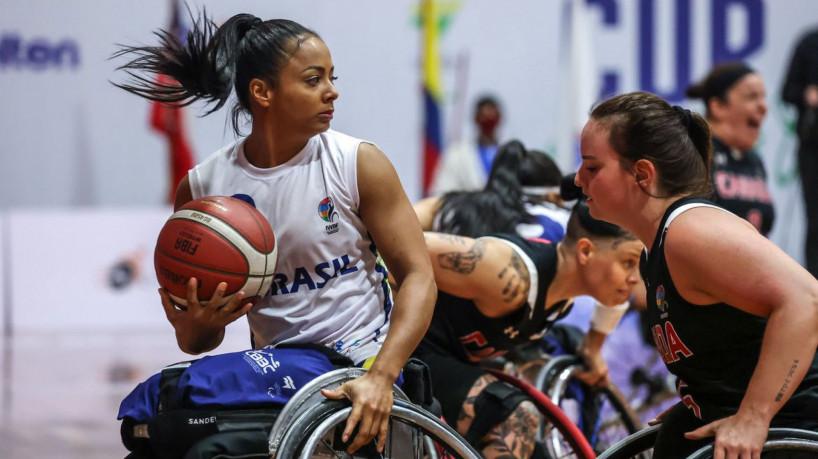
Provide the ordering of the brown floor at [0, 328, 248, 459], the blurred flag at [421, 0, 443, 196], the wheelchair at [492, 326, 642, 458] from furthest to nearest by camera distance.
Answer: the blurred flag at [421, 0, 443, 196]
the brown floor at [0, 328, 248, 459]
the wheelchair at [492, 326, 642, 458]

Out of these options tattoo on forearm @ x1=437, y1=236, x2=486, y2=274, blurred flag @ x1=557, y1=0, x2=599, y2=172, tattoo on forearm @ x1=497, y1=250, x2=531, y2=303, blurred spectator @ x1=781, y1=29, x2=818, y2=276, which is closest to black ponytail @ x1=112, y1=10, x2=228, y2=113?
tattoo on forearm @ x1=437, y1=236, x2=486, y2=274

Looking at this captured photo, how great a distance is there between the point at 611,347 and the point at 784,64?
7.67 m

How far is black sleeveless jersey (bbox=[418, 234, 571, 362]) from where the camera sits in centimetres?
346

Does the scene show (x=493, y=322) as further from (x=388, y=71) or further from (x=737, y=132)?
(x=388, y=71)

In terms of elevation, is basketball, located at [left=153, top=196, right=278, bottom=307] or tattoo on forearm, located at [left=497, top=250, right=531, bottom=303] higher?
basketball, located at [left=153, top=196, right=278, bottom=307]

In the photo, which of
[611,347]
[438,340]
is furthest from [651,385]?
[438,340]

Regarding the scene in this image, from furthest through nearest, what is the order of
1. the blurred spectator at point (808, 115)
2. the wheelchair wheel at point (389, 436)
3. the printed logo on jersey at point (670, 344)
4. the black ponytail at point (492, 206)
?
the blurred spectator at point (808, 115) → the black ponytail at point (492, 206) → the printed logo on jersey at point (670, 344) → the wheelchair wheel at point (389, 436)

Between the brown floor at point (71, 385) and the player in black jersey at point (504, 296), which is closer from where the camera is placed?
the player in black jersey at point (504, 296)

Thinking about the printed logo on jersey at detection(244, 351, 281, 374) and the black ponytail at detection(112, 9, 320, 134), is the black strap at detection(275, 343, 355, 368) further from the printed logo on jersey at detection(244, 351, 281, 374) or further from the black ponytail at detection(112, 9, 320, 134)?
the black ponytail at detection(112, 9, 320, 134)

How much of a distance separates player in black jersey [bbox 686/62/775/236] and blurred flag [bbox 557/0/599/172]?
182 cm

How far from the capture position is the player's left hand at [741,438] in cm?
218

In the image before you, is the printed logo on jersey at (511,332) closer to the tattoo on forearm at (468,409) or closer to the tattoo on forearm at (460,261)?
the tattoo on forearm at (468,409)

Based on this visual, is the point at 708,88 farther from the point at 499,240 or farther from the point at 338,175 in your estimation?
the point at 338,175

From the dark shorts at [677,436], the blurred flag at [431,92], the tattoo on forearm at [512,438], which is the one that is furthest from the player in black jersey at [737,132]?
the blurred flag at [431,92]
